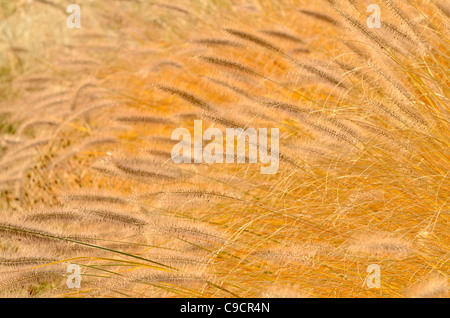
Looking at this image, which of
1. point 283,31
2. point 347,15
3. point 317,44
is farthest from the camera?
point 317,44

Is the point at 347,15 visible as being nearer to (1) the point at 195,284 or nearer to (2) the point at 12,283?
(1) the point at 195,284

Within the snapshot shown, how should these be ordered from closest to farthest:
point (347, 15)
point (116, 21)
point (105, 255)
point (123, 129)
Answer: point (105, 255), point (347, 15), point (123, 129), point (116, 21)

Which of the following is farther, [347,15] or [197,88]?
[197,88]

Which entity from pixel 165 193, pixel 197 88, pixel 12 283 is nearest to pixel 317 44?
pixel 197 88

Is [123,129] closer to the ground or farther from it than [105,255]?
farther from it

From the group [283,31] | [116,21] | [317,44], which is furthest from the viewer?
[116,21]

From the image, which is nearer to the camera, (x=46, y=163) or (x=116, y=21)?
(x=46, y=163)

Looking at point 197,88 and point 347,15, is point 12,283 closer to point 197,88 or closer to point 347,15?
point 347,15
